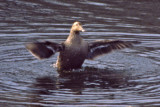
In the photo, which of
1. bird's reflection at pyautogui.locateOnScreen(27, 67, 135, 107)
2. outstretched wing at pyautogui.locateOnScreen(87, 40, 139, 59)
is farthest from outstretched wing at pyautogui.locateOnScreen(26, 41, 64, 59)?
outstretched wing at pyautogui.locateOnScreen(87, 40, 139, 59)

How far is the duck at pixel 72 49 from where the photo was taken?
10305mm

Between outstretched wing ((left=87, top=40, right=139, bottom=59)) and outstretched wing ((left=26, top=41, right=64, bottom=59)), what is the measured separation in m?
0.84

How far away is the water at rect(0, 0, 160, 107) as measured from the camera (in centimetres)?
883

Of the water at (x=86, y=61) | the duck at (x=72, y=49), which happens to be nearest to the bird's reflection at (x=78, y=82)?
the water at (x=86, y=61)

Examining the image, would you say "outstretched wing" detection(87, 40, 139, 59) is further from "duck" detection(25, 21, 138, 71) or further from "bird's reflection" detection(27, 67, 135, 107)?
"bird's reflection" detection(27, 67, 135, 107)

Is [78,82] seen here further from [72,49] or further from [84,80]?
[72,49]

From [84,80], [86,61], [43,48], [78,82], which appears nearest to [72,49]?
[43,48]

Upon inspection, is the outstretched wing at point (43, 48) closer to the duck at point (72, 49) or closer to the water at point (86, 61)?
the duck at point (72, 49)

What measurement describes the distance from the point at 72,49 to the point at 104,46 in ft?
3.14

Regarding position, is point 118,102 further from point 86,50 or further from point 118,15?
point 118,15

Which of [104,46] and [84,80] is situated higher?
[104,46]

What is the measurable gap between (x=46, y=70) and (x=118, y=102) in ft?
8.43

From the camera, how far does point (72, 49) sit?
10.6 m

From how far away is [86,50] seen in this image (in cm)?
1088
